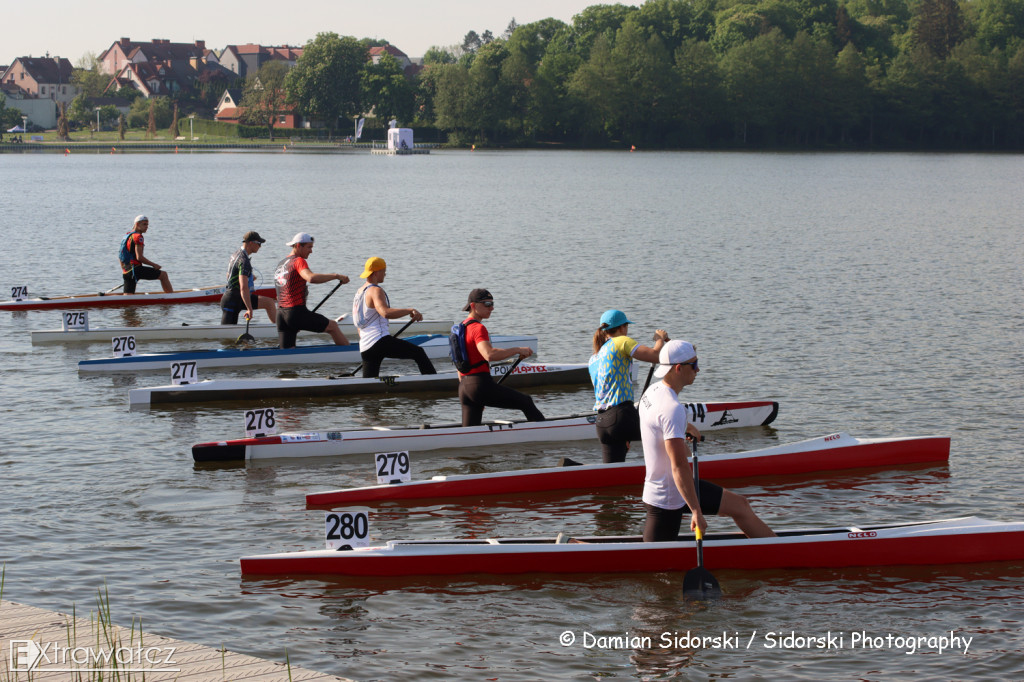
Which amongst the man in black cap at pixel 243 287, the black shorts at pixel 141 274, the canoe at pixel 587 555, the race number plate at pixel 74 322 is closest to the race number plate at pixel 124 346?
the man in black cap at pixel 243 287

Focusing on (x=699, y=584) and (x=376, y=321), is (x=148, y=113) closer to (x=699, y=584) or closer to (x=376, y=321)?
(x=376, y=321)

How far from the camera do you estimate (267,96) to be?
158 m

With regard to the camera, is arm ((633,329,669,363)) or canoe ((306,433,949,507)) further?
canoe ((306,433,949,507))

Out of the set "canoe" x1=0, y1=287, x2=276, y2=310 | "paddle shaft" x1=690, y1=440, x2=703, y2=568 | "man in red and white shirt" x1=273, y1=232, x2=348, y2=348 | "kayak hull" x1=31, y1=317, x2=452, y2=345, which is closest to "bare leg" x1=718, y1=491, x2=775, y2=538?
"paddle shaft" x1=690, y1=440, x2=703, y2=568

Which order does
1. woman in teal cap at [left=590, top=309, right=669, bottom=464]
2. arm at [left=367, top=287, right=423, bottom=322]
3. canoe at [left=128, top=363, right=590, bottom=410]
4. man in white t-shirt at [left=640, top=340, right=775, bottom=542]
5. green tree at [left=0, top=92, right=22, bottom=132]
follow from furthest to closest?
1. green tree at [left=0, top=92, right=22, bottom=132]
2. canoe at [left=128, top=363, right=590, bottom=410]
3. arm at [left=367, top=287, right=423, bottom=322]
4. woman in teal cap at [left=590, top=309, right=669, bottom=464]
5. man in white t-shirt at [left=640, top=340, right=775, bottom=542]

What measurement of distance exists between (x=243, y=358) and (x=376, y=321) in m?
4.45

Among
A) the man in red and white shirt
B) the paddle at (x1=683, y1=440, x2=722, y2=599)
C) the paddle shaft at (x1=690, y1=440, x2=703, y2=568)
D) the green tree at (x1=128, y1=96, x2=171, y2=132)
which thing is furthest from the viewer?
the green tree at (x1=128, y1=96, x2=171, y2=132)

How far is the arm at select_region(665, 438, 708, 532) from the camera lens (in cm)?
845

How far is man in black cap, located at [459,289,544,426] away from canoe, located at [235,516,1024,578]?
2.79 metres

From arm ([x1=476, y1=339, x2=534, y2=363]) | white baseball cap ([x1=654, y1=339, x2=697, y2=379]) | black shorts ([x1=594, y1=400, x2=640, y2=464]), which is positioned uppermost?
white baseball cap ([x1=654, y1=339, x2=697, y2=379])

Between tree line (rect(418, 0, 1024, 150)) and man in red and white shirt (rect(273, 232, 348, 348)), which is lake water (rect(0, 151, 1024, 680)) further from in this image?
tree line (rect(418, 0, 1024, 150))

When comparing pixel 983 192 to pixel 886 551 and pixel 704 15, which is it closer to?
pixel 886 551

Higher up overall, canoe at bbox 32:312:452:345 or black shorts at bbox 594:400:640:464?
black shorts at bbox 594:400:640:464

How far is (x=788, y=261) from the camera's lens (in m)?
35.5
